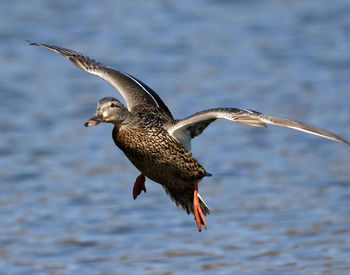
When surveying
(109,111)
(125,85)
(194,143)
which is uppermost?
(194,143)

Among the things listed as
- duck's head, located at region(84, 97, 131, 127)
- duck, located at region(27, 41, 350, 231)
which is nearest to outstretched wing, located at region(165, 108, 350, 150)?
duck, located at region(27, 41, 350, 231)

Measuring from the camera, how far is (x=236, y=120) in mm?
6215

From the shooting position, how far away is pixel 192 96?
13297mm

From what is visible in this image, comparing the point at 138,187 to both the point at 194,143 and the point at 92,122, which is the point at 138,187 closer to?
the point at 92,122

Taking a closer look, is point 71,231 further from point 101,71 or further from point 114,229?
point 101,71

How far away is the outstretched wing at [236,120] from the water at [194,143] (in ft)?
6.83

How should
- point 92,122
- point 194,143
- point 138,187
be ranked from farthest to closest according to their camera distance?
point 194,143
point 138,187
point 92,122

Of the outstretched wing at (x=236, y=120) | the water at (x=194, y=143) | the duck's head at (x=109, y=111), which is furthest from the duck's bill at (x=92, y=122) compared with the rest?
the water at (x=194, y=143)

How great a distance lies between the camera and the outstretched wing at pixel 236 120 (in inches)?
233

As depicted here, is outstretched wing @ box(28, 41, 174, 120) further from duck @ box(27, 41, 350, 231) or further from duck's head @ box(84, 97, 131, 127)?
duck's head @ box(84, 97, 131, 127)

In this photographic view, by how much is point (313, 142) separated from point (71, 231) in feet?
12.5

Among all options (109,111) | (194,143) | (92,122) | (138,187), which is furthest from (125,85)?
(194,143)

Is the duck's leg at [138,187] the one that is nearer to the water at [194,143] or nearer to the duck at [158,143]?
the duck at [158,143]

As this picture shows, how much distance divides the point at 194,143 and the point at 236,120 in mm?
5767
